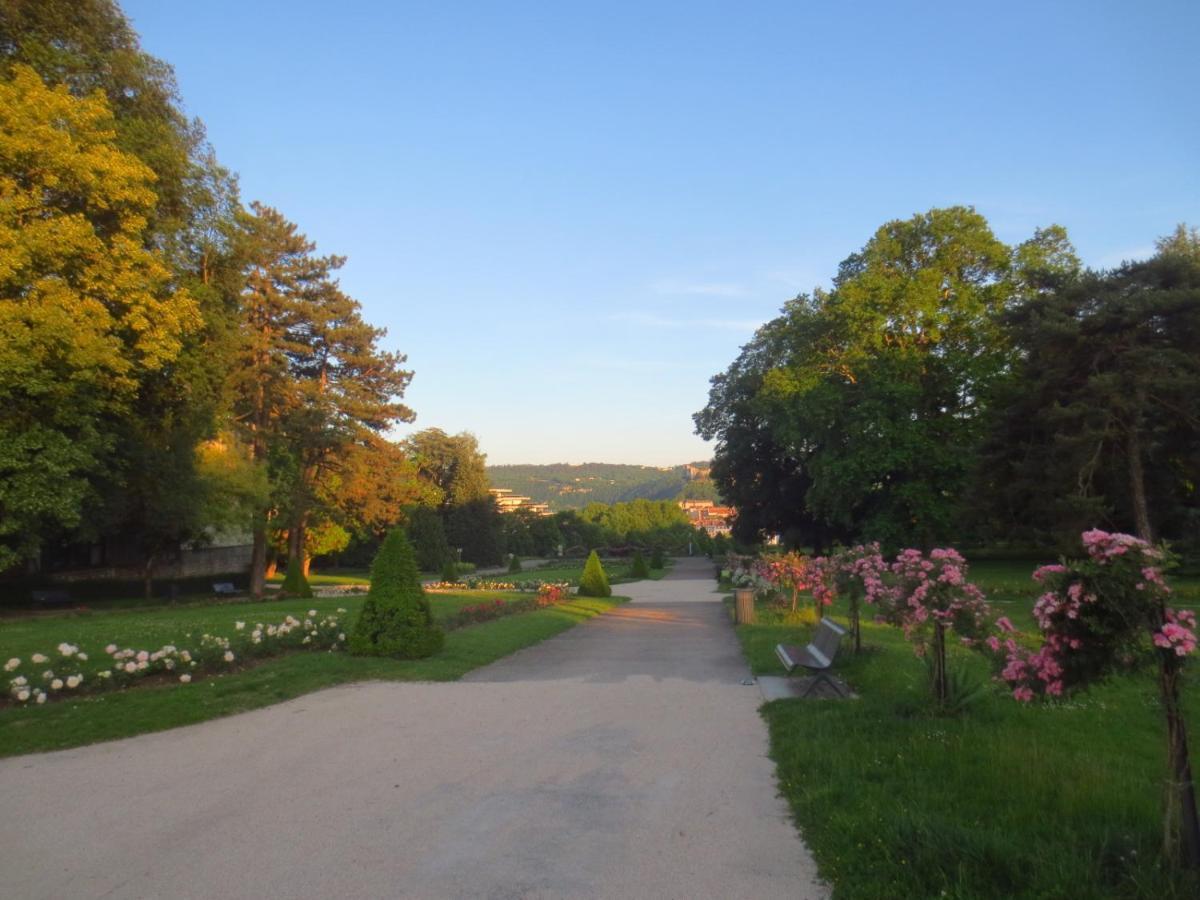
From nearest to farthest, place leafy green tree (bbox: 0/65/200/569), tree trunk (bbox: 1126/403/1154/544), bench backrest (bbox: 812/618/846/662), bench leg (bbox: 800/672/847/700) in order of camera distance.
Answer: bench leg (bbox: 800/672/847/700) → bench backrest (bbox: 812/618/846/662) → leafy green tree (bbox: 0/65/200/569) → tree trunk (bbox: 1126/403/1154/544)

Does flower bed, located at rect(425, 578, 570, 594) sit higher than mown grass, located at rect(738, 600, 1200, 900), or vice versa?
mown grass, located at rect(738, 600, 1200, 900)

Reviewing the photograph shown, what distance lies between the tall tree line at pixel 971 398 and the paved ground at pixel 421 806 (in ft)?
60.3

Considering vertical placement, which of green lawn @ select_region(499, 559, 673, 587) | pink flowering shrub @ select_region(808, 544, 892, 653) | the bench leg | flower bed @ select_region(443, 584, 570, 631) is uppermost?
pink flowering shrub @ select_region(808, 544, 892, 653)

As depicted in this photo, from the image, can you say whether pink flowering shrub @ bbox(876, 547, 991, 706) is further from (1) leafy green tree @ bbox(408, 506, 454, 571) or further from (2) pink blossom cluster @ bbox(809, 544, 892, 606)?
(1) leafy green tree @ bbox(408, 506, 454, 571)

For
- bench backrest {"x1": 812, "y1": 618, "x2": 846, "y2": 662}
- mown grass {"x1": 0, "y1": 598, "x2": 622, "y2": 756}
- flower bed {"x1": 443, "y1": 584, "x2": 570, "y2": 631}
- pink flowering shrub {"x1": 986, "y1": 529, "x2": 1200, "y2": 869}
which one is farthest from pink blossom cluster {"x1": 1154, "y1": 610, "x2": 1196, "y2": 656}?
flower bed {"x1": 443, "y1": 584, "x2": 570, "y2": 631}

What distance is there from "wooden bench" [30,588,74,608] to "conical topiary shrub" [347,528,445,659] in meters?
20.0

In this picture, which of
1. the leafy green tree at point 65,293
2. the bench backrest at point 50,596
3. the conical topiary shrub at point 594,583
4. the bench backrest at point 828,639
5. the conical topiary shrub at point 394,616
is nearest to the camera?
the bench backrest at point 828,639

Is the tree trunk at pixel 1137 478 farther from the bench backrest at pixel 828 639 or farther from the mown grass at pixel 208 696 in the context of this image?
the mown grass at pixel 208 696

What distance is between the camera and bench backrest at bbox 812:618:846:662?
947 cm

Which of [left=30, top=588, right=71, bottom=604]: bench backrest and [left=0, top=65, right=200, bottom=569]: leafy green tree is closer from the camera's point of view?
[left=0, top=65, right=200, bottom=569]: leafy green tree

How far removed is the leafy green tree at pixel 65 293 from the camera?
1555 cm

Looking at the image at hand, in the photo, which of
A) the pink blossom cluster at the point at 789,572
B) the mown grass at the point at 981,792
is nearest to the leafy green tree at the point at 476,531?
the pink blossom cluster at the point at 789,572

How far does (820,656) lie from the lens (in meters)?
9.72

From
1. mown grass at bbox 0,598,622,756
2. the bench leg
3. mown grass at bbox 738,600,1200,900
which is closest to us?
mown grass at bbox 738,600,1200,900
